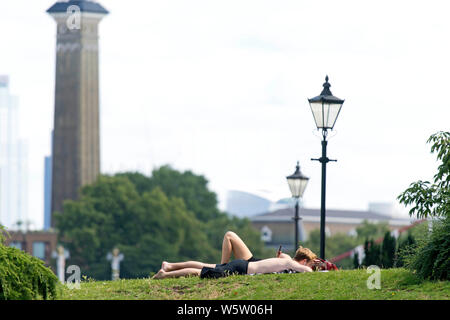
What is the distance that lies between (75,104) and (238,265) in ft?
471

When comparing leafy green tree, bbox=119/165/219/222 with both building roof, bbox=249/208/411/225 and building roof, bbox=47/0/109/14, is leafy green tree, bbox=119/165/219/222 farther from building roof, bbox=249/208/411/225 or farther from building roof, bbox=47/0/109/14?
building roof, bbox=249/208/411/225

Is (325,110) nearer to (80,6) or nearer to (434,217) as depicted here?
(434,217)

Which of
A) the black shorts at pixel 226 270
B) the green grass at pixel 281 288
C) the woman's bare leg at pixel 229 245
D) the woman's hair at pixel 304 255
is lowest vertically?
the green grass at pixel 281 288

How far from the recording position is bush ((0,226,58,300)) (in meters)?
16.7

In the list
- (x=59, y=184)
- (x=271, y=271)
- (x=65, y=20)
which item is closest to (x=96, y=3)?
(x=65, y=20)

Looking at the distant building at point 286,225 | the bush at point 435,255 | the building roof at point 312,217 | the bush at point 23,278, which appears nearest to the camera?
the bush at point 23,278

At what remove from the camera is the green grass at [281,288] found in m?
17.1

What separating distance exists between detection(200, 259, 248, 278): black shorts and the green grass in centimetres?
21

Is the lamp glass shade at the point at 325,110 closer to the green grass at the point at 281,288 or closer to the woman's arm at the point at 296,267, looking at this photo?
the woman's arm at the point at 296,267

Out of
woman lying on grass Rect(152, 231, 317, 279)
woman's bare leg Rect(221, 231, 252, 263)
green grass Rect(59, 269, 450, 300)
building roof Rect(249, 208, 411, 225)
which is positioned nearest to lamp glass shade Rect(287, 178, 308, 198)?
woman lying on grass Rect(152, 231, 317, 279)

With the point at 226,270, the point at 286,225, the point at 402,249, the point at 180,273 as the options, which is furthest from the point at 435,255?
the point at 286,225

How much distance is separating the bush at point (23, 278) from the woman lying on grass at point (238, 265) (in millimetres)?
2880

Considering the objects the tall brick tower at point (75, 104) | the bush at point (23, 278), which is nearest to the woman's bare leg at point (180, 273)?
the bush at point (23, 278)
